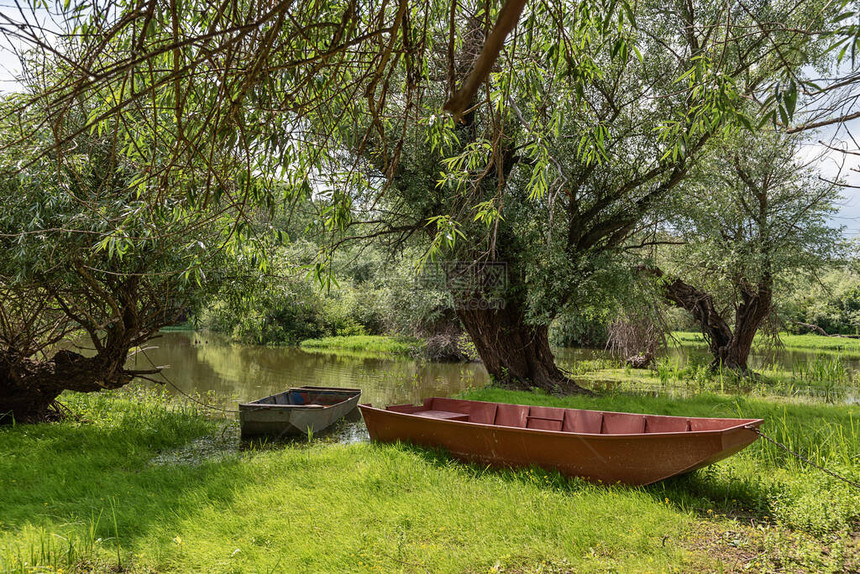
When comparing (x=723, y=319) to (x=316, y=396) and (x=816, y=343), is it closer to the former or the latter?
(x=316, y=396)

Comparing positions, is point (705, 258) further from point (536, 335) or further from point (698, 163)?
point (536, 335)

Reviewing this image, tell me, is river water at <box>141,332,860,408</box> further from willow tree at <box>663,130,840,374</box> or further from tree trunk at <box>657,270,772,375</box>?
willow tree at <box>663,130,840,374</box>

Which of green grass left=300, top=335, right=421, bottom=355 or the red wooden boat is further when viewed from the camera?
green grass left=300, top=335, right=421, bottom=355

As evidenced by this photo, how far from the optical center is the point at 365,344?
26.9 m

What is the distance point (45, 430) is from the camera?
7879mm

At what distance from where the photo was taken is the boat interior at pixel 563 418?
605 centimetres

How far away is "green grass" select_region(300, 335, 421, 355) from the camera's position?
81.3 feet

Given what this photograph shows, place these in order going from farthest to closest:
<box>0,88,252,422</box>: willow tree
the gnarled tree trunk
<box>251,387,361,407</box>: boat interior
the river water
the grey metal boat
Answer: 1. the gnarled tree trunk
2. the river water
3. <box>251,387,361,407</box>: boat interior
4. the grey metal boat
5. <box>0,88,252,422</box>: willow tree

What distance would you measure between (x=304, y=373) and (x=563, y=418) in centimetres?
1202

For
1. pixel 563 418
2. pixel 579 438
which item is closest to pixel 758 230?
pixel 563 418

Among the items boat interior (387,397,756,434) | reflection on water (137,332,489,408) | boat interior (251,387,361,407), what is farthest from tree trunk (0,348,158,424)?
boat interior (387,397,756,434)

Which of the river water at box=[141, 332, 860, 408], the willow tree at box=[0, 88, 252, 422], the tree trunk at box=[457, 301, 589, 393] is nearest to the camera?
the willow tree at box=[0, 88, 252, 422]

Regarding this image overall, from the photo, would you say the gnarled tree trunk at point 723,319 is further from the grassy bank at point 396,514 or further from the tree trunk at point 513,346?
the grassy bank at point 396,514

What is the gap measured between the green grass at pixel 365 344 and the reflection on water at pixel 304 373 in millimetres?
1590
